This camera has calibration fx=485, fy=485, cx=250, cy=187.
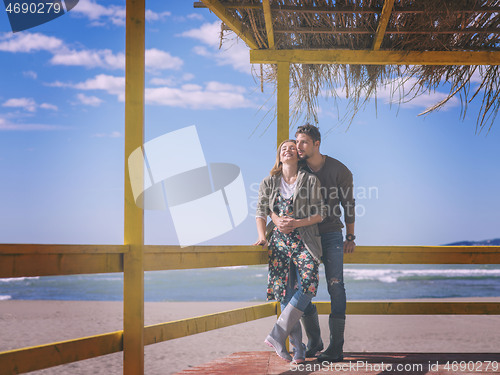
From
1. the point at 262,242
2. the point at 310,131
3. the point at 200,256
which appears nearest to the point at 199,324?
the point at 200,256

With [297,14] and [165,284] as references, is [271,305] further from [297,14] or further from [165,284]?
[165,284]

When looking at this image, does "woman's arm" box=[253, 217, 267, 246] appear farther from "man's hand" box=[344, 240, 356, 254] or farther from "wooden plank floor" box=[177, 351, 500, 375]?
"wooden plank floor" box=[177, 351, 500, 375]

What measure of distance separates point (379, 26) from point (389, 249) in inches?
67.6

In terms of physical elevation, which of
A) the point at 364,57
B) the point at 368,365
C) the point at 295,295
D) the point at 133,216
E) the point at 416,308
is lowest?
the point at 368,365

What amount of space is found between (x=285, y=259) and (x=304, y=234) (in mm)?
229

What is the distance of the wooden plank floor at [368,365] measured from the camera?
9.76ft

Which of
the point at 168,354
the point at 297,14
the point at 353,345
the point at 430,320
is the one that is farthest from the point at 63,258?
the point at 430,320

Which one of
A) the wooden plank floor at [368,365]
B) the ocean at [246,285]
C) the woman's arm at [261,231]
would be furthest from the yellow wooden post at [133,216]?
the ocean at [246,285]

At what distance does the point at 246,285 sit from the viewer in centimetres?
2066

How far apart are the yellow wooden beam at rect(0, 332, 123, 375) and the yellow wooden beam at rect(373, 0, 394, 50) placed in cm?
278

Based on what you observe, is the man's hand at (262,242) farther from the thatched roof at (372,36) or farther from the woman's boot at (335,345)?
the thatched roof at (372,36)

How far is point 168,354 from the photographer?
7.58 m

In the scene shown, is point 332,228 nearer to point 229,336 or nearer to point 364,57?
point 364,57

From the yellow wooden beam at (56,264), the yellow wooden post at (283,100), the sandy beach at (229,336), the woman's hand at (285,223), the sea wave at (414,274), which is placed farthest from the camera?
the sea wave at (414,274)
